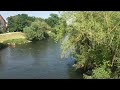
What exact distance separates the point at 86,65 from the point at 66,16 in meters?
2.28

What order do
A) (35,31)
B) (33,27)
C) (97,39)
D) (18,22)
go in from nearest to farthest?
(97,39), (35,31), (33,27), (18,22)

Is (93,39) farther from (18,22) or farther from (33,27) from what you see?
(18,22)

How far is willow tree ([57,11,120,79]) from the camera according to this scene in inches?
312

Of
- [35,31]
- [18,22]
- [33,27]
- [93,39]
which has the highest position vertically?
[18,22]

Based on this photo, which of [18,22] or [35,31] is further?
Answer: [18,22]

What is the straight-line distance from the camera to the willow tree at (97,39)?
312 inches

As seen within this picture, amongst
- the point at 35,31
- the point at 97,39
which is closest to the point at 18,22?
the point at 35,31

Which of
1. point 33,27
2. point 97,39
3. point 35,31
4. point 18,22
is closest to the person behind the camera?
point 97,39

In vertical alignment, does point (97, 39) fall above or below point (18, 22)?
below

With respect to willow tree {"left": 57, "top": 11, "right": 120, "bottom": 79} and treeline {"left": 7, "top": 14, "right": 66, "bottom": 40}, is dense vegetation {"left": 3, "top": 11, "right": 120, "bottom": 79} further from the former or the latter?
treeline {"left": 7, "top": 14, "right": 66, "bottom": 40}

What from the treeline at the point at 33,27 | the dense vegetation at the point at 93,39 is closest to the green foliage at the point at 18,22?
the treeline at the point at 33,27

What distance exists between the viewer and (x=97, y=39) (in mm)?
8031
